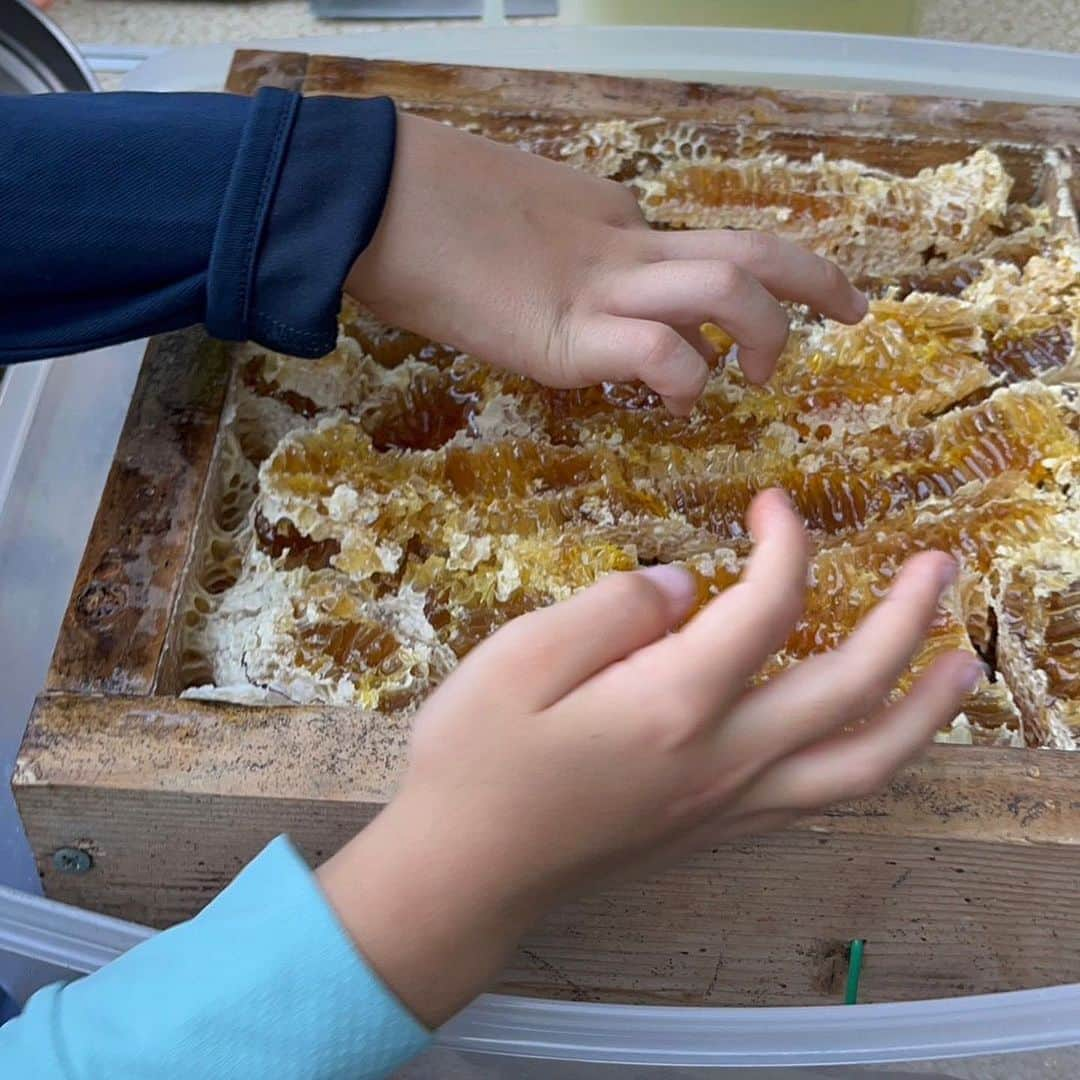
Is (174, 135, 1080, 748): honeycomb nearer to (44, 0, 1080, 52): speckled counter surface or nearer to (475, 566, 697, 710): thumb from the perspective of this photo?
(475, 566, 697, 710): thumb

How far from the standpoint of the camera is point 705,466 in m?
0.61

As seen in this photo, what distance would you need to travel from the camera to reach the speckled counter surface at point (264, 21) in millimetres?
1204

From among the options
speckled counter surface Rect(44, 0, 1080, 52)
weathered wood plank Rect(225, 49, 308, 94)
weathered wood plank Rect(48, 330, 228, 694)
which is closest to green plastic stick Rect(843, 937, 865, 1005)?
weathered wood plank Rect(48, 330, 228, 694)

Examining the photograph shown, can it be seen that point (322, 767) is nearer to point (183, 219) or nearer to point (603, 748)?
point (603, 748)

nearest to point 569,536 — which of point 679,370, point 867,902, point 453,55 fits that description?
point 679,370

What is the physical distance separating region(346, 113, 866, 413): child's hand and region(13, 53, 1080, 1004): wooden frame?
12 cm

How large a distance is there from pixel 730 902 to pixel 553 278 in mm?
284

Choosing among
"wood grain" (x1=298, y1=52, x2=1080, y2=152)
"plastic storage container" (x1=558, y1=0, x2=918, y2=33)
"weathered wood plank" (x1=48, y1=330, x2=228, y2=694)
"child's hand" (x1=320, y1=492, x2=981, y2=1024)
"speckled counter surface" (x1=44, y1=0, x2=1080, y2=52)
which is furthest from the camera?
"speckled counter surface" (x1=44, y1=0, x2=1080, y2=52)

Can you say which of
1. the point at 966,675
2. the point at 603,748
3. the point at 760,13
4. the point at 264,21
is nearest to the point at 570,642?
the point at 603,748

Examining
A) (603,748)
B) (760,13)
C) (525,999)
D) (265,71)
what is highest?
(760,13)

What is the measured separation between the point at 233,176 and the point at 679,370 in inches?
8.6

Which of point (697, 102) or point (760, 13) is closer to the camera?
point (697, 102)

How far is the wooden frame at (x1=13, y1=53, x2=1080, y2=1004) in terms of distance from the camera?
451mm

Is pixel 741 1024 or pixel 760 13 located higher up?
pixel 760 13
